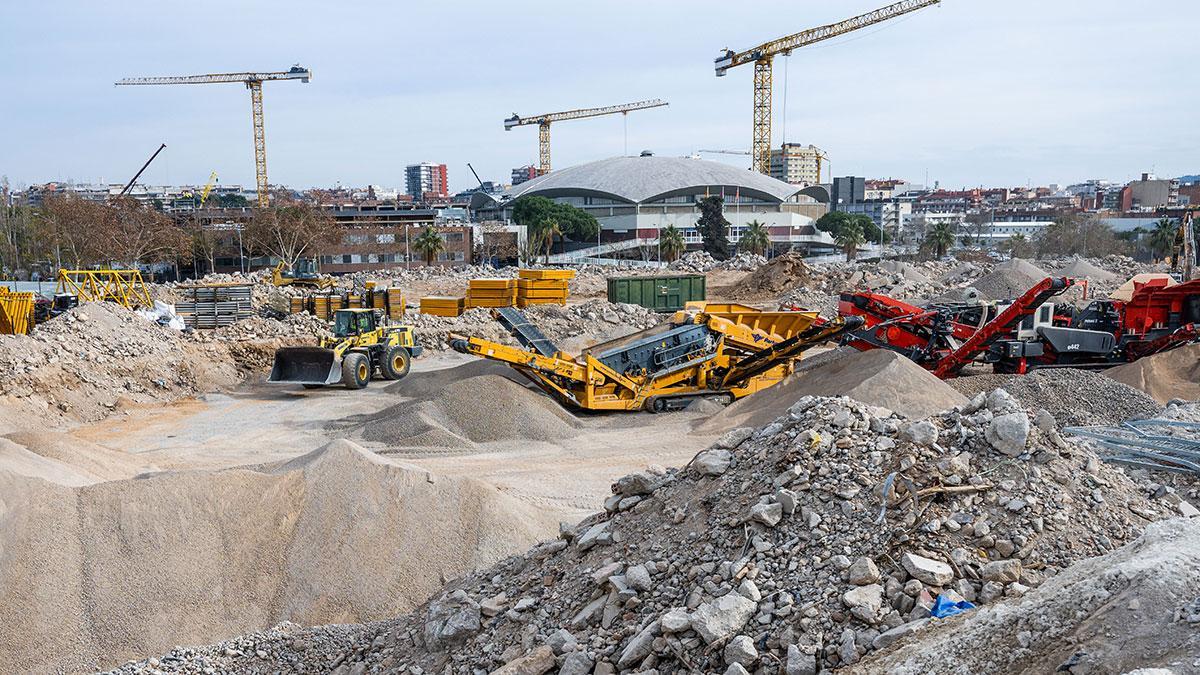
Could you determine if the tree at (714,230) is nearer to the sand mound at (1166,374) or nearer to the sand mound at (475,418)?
the sand mound at (1166,374)

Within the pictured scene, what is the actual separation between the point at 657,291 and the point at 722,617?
29330 mm

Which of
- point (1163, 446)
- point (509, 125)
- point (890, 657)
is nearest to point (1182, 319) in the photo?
point (1163, 446)

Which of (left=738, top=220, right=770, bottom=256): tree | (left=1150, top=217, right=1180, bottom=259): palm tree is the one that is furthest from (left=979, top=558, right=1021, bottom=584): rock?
(left=738, top=220, right=770, bottom=256): tree

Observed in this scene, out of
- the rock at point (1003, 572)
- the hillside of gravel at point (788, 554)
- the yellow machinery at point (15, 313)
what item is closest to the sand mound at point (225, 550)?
the hillside of gravel at point (788, 554)

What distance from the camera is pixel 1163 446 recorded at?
919cm

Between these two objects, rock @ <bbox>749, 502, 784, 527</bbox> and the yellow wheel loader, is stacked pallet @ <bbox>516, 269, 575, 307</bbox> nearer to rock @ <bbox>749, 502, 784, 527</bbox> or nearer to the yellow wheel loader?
the yellow wheel loader

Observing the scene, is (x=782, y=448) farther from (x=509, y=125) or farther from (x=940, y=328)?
(x=509, y=125)

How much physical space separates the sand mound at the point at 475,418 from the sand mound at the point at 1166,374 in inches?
389

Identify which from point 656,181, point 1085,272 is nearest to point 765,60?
point 656,181

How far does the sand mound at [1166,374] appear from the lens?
55.4ft

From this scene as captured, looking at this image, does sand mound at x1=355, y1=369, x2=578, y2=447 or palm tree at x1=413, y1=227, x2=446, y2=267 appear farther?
palm tree at x1=413, y1=227, x2=446, y2=267

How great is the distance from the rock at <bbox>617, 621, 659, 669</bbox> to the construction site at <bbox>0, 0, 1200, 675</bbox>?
0.02 meters

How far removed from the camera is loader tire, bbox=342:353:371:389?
2047 cm

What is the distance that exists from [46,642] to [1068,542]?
27.4 feet
